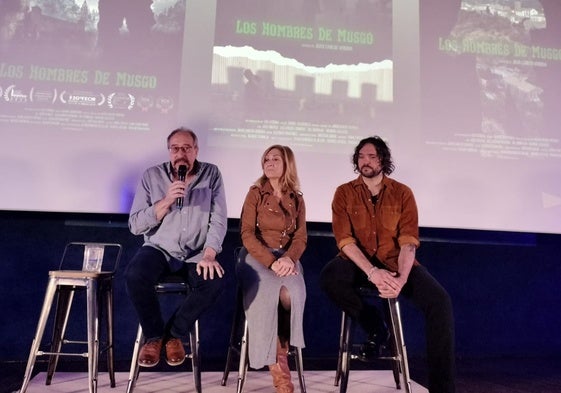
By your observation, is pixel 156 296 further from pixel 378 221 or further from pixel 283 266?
pixel 378 221

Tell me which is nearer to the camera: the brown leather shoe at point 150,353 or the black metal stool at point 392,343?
the brown leather shoe at point 150,353

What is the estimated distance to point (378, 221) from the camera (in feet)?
8.40

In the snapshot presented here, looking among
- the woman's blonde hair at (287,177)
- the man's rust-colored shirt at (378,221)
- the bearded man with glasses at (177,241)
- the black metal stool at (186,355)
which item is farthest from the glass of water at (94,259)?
the man's rust-colored shirt at (378,221)

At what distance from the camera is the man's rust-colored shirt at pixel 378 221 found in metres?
2.52

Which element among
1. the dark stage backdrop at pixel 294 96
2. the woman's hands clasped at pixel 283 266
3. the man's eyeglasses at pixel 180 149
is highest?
the dark stage backdrop at pixel 294 96

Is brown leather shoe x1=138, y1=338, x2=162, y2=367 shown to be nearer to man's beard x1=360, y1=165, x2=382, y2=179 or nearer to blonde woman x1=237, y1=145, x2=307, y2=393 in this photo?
blonde woman x1=237, y1=145, x2=307, y2=393

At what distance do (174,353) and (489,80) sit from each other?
2.70 meters

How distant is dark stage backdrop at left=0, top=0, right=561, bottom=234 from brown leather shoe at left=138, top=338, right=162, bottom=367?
1.10 meters

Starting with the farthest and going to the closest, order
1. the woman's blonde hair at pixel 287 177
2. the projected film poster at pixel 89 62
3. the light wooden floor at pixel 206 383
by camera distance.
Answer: the projected film poster at pixel 89 62
the woman's blonde hair at pixel 287 177
the light wooden floor at pixel 206 383

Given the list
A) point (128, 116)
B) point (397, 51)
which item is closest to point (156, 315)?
point (128, 116)

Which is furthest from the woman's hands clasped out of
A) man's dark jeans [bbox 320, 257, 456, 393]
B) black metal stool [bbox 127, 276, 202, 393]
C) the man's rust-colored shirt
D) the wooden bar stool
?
the wooden bar stool

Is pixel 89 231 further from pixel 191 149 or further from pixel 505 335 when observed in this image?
pixel 505 335

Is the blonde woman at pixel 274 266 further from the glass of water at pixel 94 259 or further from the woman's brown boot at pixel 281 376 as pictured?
the glass of water at pixel 94 259

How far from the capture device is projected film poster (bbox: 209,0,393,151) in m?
3.17
